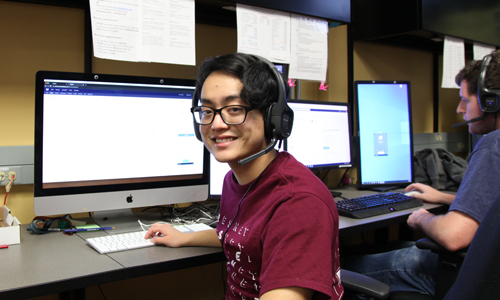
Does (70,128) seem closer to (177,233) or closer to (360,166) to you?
(177,233)

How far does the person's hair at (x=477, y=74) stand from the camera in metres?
1.34

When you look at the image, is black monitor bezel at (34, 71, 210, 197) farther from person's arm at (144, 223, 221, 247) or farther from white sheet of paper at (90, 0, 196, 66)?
person's arm at (144, 223, 221, 247)

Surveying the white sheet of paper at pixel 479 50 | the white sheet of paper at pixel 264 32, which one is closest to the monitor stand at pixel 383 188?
the white sheet of paper at pixel 264 32

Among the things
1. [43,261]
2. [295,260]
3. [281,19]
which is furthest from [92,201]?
[281,19]

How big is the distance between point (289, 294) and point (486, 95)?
44.1 inches

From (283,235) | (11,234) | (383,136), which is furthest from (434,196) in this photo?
(11,234)

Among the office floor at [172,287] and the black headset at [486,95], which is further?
the office floor at [172,287]

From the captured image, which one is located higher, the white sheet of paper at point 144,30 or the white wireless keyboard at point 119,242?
the white sheet of paper at point 144,30

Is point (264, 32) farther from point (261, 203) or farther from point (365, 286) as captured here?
point (365, 286)

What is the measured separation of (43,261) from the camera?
940 mm

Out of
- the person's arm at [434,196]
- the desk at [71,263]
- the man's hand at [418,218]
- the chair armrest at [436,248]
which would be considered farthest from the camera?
the person's arm at [434,196]

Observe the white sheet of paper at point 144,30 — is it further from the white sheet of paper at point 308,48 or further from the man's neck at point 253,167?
the man's neck at point 253,167

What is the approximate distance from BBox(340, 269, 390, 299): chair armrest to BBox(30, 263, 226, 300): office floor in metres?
0.89

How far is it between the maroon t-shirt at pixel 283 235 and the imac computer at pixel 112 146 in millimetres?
458
